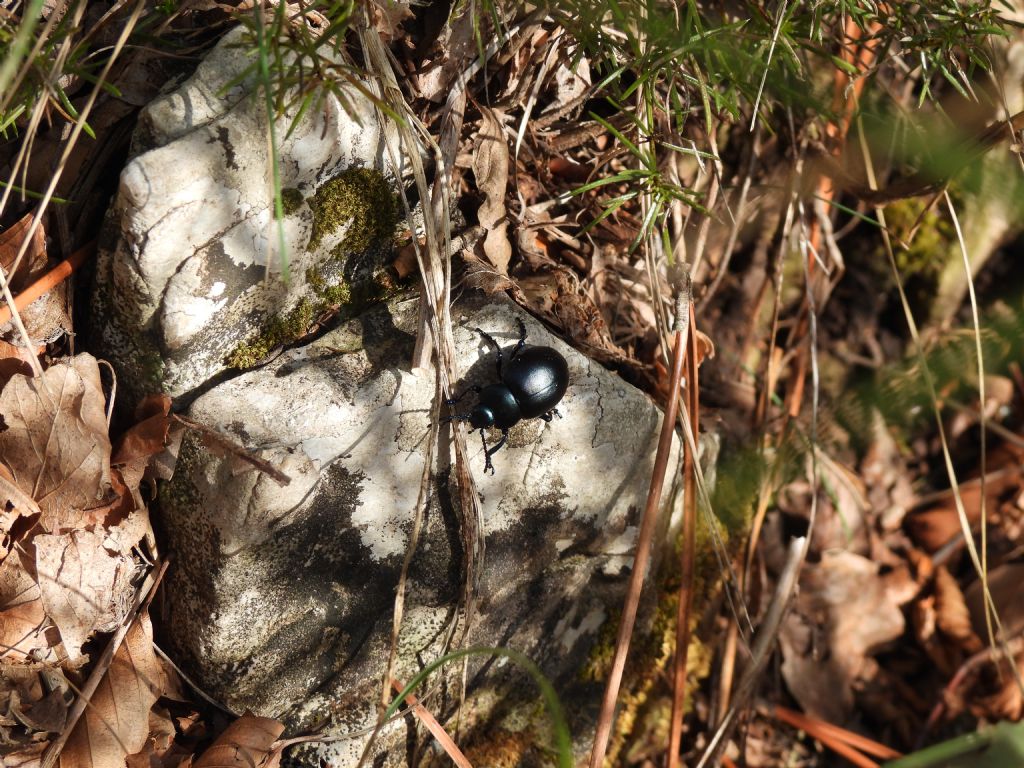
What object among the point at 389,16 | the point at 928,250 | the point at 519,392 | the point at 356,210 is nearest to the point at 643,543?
the point at 519,392

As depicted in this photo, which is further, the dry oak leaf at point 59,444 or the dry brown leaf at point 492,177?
the dry brown leaf at point 492,177

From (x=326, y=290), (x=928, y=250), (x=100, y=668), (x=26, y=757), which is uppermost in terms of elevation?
(x=326, y=290)

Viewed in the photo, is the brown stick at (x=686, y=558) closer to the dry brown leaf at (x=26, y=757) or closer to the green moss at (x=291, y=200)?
the green moss at (x=291, y=200)

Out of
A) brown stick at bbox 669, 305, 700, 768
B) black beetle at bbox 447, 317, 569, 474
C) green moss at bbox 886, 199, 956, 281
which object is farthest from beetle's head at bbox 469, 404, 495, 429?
green moss at bbox 886, 199, 956, 281

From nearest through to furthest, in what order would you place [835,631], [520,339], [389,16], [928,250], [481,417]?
[389,16] → [481,417] → [520,339] → [835,631] → [928,250]

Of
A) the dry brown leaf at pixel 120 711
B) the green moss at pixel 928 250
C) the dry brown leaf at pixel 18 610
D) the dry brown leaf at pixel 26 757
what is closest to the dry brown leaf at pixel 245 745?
the dry brown leaf at pixel 120 711

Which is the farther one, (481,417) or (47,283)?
(481,417)

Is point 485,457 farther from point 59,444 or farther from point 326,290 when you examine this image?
point 59,444
